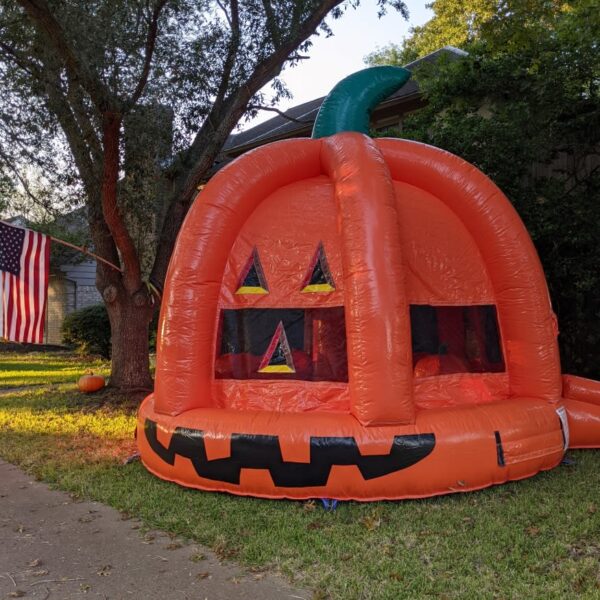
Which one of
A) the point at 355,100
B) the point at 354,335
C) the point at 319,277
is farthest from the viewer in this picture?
the point at 355,100

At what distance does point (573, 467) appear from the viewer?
5.50 metres

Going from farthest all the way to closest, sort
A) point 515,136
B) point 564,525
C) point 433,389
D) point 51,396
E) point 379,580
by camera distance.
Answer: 1. point 51,396
2. point 515,136
3. point 433,389
4. point 564,525
5. point 379,580

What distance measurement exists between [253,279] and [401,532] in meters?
2.50

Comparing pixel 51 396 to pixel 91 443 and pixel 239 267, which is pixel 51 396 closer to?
Answer: pixel 91 443

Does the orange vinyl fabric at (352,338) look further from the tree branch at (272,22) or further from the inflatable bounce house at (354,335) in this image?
the tree branch at (272,22)

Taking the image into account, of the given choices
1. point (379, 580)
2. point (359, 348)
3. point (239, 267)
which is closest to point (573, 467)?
point (359, 348)

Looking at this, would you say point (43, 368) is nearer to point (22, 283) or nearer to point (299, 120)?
point (299, 120)

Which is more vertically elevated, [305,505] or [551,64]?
[551,64]

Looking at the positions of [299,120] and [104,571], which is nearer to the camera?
[104,571]

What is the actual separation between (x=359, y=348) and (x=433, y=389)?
101cm

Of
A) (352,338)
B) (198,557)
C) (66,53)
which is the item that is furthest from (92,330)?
(198,557)

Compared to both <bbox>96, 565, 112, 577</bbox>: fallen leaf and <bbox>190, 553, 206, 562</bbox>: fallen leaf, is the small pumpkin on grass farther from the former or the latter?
<bbox>190, 553, 206, 562</bbox>: fallen leaf

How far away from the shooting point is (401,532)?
4043 millimetres

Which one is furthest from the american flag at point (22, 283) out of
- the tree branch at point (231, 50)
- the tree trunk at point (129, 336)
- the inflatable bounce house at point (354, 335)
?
the tree branch at point (231, 50)
